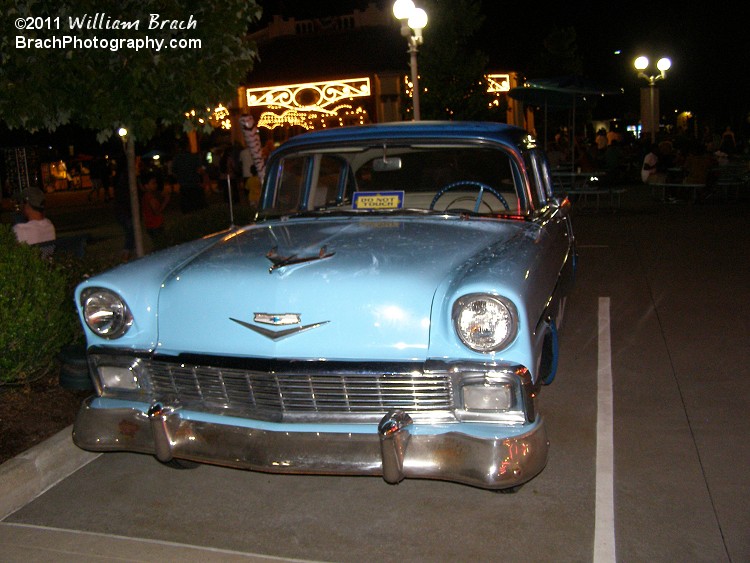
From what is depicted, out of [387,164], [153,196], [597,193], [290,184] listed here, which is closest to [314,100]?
[597,193]

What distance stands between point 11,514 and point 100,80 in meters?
3.73

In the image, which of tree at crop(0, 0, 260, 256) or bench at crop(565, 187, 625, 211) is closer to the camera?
tree at crop(0, 0, 260, 256)

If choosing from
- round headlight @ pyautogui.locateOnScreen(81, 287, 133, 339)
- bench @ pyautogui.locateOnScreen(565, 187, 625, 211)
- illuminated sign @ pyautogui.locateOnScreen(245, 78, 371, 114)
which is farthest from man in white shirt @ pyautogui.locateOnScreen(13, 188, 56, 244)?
illuminated sign @ pyautogui.locateOnScreen(245, 78, 371, 114)

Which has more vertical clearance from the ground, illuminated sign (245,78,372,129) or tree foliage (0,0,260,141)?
illuminated sign (245,78,372,129)

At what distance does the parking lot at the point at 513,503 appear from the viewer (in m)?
3.50

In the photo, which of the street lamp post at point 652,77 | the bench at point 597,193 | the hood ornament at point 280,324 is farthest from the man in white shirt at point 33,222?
the street lamp post at point 652,77

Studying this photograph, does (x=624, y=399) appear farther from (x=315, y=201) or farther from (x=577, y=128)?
(x=577, y=128)

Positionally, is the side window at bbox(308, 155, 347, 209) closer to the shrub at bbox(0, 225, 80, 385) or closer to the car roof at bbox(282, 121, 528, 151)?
the car roof at bbox(282, 121, 528, 151)

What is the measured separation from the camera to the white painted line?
3455 mm

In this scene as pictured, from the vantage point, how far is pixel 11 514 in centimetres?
401

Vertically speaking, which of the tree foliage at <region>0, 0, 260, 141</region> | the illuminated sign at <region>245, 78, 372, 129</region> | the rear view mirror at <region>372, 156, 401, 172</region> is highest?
the illuminated sign at <region>245, 78, 372, 129</region>

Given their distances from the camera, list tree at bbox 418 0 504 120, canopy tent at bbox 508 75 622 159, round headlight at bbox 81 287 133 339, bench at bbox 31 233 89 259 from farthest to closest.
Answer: tree at bbox 418 0 504 120 < canopy tent at bbox 508 75 622 159 < bench at bbox 31 233 89 259 < round headlight at bbox 81 287 133 339

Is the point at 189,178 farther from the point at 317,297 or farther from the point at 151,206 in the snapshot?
the point at 317,297

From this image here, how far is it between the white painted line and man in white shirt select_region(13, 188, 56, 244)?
5.11 meters
